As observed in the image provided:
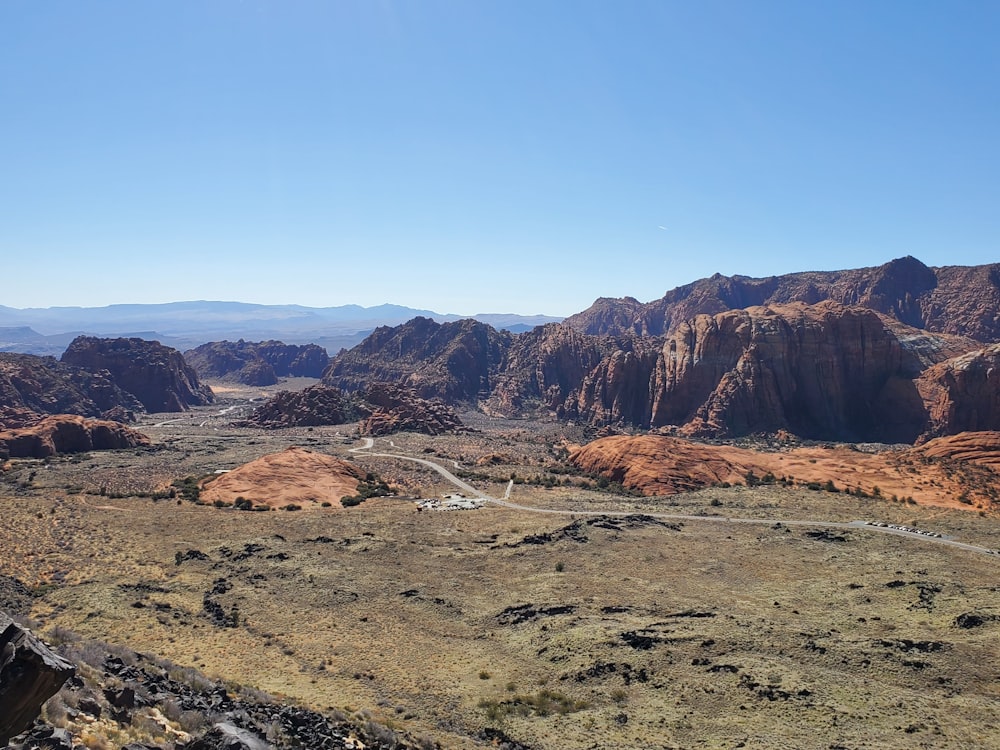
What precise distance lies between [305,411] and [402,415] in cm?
1971

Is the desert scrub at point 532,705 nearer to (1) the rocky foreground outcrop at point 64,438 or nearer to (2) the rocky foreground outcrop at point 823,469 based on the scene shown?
(2) the rocky foreground outcrop at point 823,469

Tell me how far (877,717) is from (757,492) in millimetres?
38198

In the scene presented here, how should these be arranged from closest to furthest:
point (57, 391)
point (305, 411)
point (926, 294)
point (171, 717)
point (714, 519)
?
point (171, 717) < point (714, 519) < point (305, 411) < point (57, 391) < point (926, 294)

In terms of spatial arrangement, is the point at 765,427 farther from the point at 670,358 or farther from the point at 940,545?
the point at 940,545

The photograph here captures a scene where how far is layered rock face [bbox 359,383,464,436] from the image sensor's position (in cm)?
9538

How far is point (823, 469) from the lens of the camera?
60.2 meters

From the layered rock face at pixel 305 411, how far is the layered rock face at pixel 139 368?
36208 mm

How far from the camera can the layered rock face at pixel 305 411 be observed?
10619cm

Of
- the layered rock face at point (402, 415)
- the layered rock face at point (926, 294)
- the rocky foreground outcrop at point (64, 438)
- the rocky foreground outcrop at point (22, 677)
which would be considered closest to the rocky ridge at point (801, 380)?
the layered rock face at point (402, 415)

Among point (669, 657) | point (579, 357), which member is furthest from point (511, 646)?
point (579, 357)

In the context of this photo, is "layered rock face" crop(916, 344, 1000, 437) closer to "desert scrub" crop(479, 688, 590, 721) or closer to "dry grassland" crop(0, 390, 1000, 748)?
"dry grassland" crop(0, 390, 1000, 748)

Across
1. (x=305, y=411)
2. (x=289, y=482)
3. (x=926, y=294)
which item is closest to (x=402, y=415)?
(x=305, y=411)

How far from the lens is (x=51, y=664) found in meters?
10.0

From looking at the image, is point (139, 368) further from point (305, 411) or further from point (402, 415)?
point (402, 415)
